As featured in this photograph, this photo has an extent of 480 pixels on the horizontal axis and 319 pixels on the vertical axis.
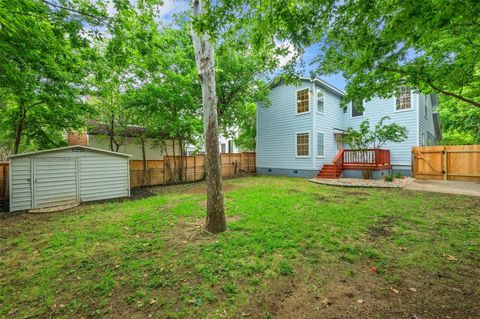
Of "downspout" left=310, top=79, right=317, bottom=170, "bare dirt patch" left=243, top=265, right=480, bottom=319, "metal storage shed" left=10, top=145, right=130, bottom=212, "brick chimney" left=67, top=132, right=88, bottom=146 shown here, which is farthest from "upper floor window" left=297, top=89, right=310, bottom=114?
"brick chimney" left=67, top=132, right=88, bottom=146

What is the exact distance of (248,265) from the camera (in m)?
3.07

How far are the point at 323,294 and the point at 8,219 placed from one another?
8.02 metres

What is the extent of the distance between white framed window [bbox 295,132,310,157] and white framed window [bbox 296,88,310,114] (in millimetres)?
1514

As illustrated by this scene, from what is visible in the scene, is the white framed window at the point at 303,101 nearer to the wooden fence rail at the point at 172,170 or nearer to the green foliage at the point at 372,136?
the green foliage at the point at 372,136

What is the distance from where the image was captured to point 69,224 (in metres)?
5.17

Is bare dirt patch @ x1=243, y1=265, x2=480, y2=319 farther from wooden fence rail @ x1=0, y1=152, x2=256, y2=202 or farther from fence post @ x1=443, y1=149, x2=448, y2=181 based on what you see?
fence post @ x1=443, y1=149, x2=448, y2=181

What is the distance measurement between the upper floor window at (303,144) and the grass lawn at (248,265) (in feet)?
25.5

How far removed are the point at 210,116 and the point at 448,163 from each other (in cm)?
1360

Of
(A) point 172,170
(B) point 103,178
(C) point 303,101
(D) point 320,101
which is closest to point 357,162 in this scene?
(D) point 320,101

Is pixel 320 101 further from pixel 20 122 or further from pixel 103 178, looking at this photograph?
pixel 20 122

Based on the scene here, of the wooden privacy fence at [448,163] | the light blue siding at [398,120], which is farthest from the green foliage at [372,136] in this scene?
the wooden privacy fence at [448,163]

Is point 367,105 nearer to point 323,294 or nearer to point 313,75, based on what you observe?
point 313,75

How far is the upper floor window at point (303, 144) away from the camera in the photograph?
→ 13.2 m

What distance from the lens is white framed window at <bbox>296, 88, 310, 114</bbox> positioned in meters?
13.1
